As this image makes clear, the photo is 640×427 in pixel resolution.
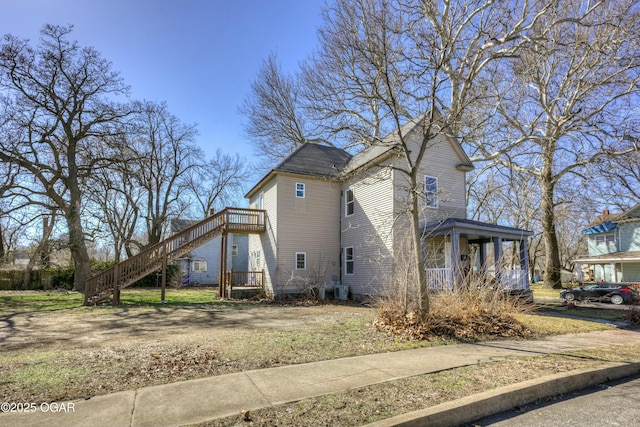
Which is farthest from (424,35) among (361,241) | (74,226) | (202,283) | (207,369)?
(202,283)

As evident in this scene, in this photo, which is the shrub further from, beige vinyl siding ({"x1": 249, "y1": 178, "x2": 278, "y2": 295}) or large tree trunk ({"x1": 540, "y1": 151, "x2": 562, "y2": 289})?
large tree trunk ({"x1": 540, "y1": 151, "x2": 562, "y2": 289})

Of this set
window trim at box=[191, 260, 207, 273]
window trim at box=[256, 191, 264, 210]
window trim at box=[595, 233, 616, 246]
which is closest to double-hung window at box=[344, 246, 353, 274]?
window trim at box=[256, 191, 264, 210]

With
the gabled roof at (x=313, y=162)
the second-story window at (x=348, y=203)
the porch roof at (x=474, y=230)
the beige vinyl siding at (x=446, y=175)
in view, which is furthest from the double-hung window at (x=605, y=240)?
the second-story window at (x=348, y=203)

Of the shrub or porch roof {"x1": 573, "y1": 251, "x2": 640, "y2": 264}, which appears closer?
the shrub

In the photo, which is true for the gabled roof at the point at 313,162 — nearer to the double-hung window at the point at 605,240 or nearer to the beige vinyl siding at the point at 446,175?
the beige vinyl siding at the point at 446,175

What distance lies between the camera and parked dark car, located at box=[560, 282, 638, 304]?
18188 mm

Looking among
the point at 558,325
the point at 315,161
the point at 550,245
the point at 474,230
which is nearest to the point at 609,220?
the point at 550,245

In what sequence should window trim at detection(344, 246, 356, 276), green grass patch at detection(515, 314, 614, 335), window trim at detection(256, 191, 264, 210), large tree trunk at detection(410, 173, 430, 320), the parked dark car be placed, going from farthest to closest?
window trim at detection(256, 191, 264, 210)
window trim at detection(344, 246, 356, 276)
the parked dark car
green grass patch at detection(515, 314, 614, 335)
large tree trunk at detection(410, 173, 430, 320)

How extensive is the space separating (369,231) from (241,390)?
1337 cm

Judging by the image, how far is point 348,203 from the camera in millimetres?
19359

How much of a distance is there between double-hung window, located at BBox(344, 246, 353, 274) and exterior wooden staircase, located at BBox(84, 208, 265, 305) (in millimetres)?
4902

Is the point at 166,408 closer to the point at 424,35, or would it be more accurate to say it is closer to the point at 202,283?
the point at 424,35

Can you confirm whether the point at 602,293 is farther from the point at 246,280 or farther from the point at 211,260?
the point at 211,260

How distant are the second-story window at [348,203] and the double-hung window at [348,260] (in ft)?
6.35
